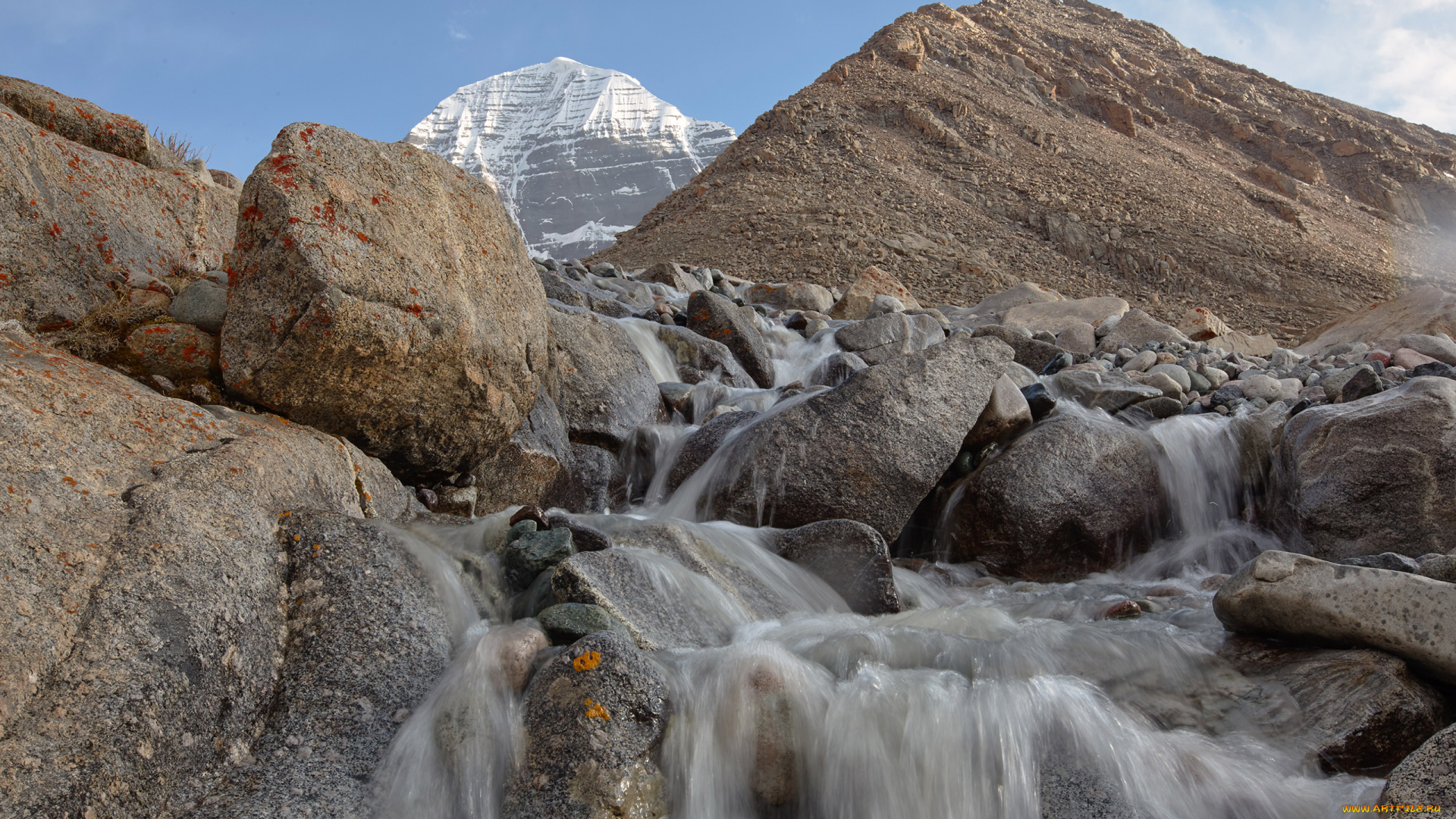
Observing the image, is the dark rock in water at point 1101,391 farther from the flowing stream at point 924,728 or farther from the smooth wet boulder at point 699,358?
the flowing stream at point 924,728

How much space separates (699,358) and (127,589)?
219 inches

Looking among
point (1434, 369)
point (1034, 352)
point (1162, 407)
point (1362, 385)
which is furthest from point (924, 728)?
point (1034, 352)

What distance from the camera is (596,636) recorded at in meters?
2.46

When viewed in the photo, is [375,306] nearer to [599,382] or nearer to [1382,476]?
[599,382]

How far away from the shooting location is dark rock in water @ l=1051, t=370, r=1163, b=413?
6066mm

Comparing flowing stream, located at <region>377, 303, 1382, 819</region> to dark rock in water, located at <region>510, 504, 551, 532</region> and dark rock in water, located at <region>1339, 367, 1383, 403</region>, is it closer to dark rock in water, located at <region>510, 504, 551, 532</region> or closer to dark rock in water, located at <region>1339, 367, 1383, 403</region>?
dark rock in water, located at <region>510, 504, 551, 532</region>

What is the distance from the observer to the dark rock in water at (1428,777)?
71.7 inches

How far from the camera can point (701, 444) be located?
5344mm

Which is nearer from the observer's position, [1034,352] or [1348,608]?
[1348,608]

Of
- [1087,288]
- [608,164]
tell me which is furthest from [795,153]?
[608,164]

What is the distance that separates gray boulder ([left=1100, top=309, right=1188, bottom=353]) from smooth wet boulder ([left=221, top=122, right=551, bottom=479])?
314 inches

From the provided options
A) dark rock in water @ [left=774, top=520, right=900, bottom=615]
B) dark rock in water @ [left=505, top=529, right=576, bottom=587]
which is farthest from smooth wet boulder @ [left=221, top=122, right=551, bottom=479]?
dark rock in water @ [left=774, top=520, right=900, bottom=615]

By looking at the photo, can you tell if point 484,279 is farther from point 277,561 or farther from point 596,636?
point 596,636

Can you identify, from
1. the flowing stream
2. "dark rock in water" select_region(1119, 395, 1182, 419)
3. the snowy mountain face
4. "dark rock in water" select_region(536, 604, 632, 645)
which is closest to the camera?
the flowing stream
